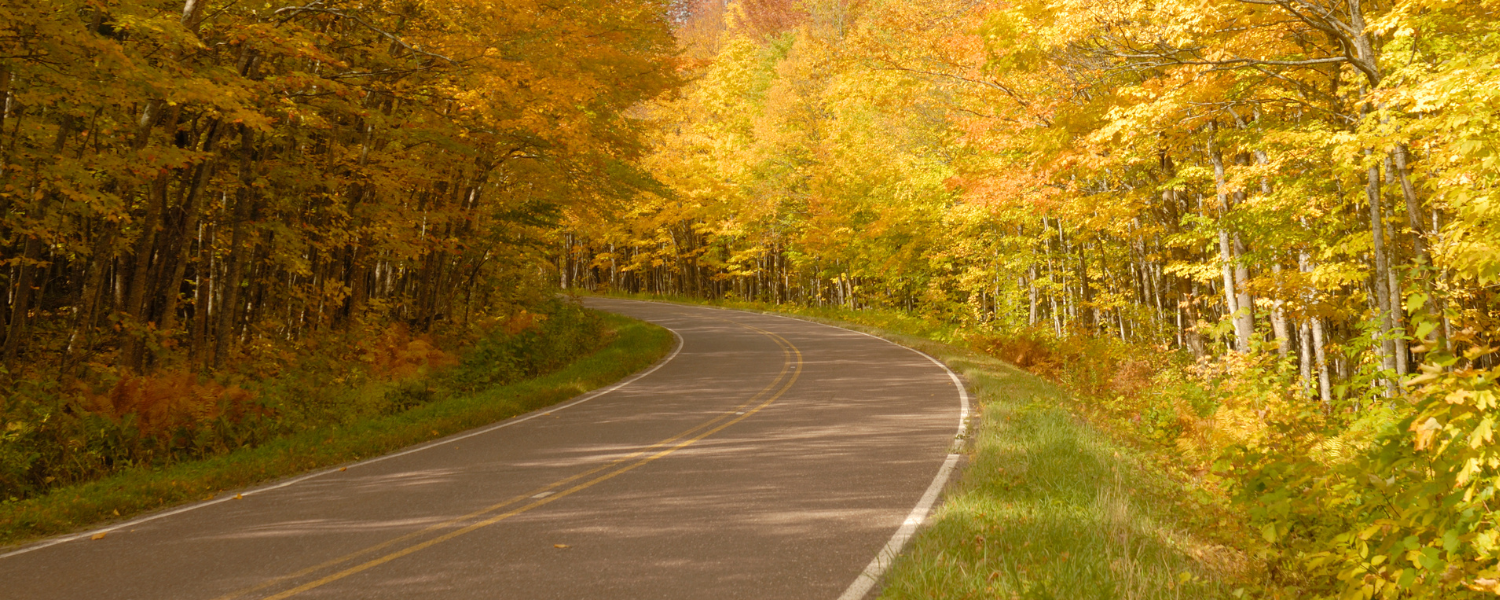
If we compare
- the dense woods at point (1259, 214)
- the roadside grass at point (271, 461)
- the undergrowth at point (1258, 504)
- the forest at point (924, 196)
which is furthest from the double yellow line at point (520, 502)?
the dense woods at point (1259, 214)

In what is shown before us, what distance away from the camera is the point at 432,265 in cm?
2217

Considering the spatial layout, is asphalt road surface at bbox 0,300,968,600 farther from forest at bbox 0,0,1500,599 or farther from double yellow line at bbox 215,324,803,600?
forest at bbox 0,0,1500,599

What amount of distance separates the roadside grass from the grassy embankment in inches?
299

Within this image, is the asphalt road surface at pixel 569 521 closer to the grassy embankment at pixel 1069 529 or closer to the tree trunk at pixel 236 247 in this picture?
the grassy embankment at pixel 1069 529

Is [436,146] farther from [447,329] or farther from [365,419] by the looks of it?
[365,419]

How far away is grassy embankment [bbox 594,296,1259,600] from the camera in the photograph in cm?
528

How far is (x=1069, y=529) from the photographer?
6371mm

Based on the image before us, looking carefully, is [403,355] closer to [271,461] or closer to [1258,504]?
[271,461]

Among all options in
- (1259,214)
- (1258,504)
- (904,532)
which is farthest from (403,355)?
(1259,214)

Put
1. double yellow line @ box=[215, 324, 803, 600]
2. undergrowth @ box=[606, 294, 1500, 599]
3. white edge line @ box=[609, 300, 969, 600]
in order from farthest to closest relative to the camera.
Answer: double yellow line @ box=[215, 324, 803, 600] < white edge line @ box=[609, 300, 969, 600] < undergrowth @ box=[606, 294, 1500, 599]

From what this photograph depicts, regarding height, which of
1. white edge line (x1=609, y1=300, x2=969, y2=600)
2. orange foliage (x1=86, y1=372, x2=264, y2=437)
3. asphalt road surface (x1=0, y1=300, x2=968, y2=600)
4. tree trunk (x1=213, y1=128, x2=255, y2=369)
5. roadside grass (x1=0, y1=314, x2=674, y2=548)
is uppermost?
tree trunk (x1=213, y1=128, x2=255, y2=369)

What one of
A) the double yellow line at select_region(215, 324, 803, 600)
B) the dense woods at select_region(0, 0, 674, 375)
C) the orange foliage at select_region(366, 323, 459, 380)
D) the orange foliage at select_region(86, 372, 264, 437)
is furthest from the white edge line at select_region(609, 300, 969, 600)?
the orange foliage at select_region(366, 323, 459, 380)

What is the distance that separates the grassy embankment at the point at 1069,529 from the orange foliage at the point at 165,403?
993 cm

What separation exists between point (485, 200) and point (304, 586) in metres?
19.6
